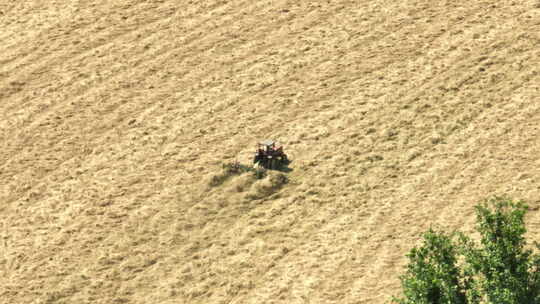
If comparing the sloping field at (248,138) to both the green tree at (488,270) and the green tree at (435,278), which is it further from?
the green tree at (488,270)

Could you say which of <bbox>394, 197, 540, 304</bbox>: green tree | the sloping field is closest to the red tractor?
the sloping field

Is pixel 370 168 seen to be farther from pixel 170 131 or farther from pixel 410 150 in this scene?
pixel 170 131

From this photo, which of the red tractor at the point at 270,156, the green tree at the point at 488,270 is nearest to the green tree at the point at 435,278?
the green tree at the point at 488,270

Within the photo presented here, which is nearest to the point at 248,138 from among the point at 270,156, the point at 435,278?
the point at 270,156

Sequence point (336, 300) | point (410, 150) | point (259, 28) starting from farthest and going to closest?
point (259, 28), point (410, 150), point (336, 300)

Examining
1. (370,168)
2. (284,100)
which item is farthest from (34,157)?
(370,168)
